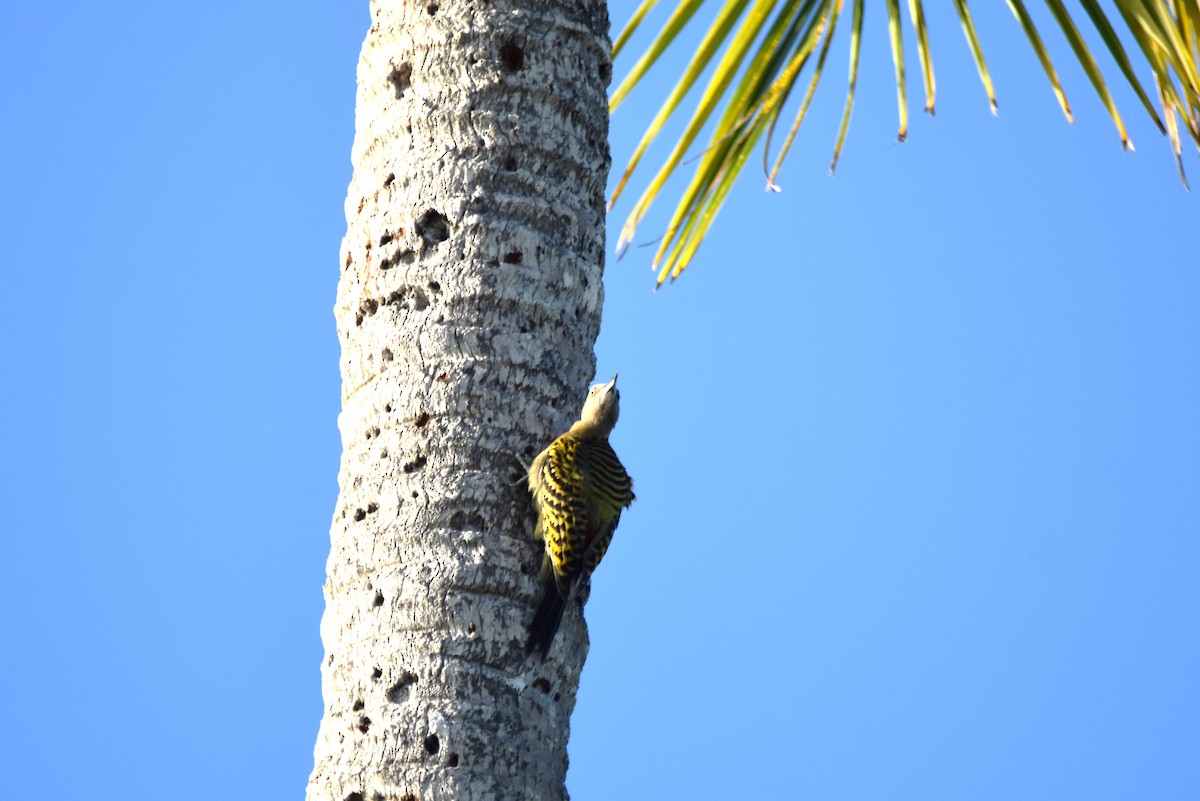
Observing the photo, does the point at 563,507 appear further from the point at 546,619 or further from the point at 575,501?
the point at 546,619

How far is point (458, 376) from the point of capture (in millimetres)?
4562

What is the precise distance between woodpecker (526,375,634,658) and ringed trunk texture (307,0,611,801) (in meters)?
0.06

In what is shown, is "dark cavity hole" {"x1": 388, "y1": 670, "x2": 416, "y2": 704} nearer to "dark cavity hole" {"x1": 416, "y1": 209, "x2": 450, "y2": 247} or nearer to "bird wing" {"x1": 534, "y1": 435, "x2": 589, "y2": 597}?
"bird wing" {"x1": 534, "y1": 435, "x2": 589, "y2": 597}

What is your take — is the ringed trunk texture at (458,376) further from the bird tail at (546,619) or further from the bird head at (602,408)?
the bird head at (602,408)

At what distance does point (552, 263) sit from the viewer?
4766mm

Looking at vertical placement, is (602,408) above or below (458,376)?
above

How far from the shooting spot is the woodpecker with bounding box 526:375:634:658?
4449 mm

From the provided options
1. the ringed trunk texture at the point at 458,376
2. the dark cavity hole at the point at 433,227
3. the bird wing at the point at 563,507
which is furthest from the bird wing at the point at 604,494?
the dark cavity hole at the point at 433,227

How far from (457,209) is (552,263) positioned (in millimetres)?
324

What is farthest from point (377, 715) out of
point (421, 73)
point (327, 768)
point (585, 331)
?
point (421, 73)

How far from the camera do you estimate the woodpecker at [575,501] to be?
4449mm

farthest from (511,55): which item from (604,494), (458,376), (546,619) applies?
(546,619)

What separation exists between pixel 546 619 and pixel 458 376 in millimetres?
739

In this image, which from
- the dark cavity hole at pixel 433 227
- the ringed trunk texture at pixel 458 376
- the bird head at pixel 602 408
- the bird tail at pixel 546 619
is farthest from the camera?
the bird head at pixel 602 408
